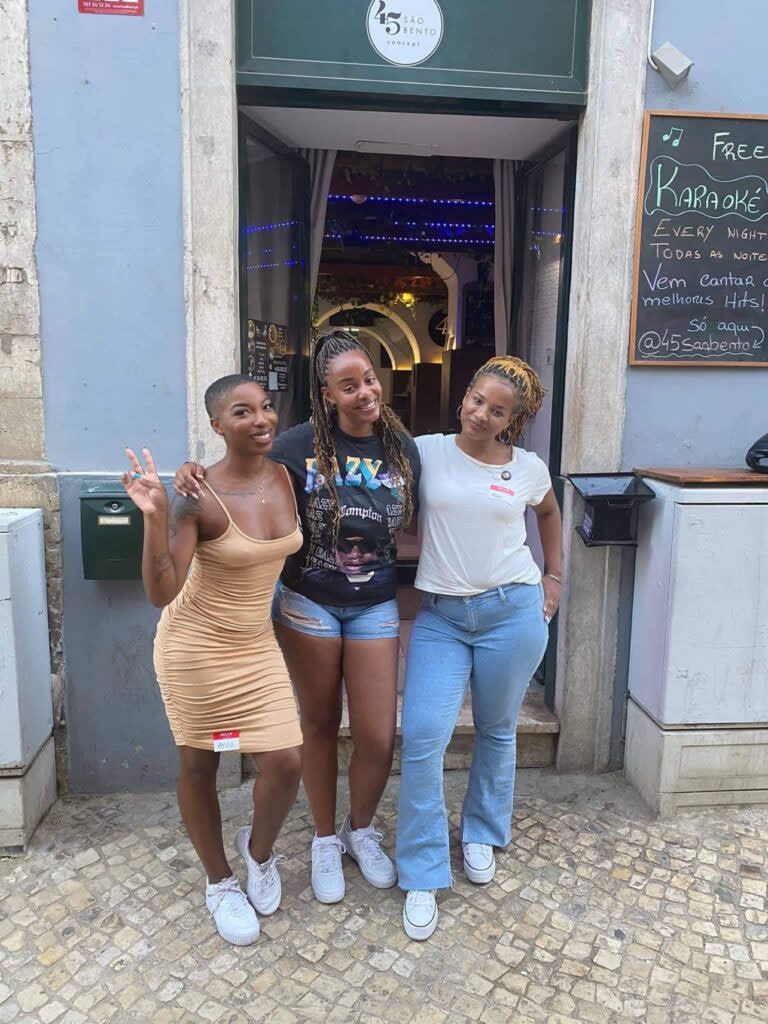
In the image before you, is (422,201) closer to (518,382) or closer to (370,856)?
(518,382)

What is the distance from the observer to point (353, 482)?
8.03ft

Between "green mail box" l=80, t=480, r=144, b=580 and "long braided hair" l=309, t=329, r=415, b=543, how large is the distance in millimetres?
942

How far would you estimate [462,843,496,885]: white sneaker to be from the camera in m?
2.75

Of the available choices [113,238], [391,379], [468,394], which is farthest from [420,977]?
[391,379]

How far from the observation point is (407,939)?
2.48 m

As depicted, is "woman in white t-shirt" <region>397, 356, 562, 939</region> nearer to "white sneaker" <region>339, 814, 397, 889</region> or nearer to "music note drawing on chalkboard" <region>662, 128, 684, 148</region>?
"white sneaker" <region>339, 814, 397, 889</region>

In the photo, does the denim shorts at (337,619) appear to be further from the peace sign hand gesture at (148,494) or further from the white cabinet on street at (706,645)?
the white cabinet on street at (706,645)

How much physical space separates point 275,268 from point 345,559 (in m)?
2.26

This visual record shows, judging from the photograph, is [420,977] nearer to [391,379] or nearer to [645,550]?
[645,550]

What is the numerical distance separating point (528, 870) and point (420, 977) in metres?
0.67

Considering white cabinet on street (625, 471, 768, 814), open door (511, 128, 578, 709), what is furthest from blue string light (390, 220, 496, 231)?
white cabinet on street (625, 471, 768, 814)

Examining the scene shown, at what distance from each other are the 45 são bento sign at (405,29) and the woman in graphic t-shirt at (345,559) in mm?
1450

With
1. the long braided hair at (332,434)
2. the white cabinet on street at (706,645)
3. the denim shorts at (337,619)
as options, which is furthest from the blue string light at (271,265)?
the white cabinet on street at (706,645)

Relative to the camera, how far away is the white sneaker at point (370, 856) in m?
2.70
